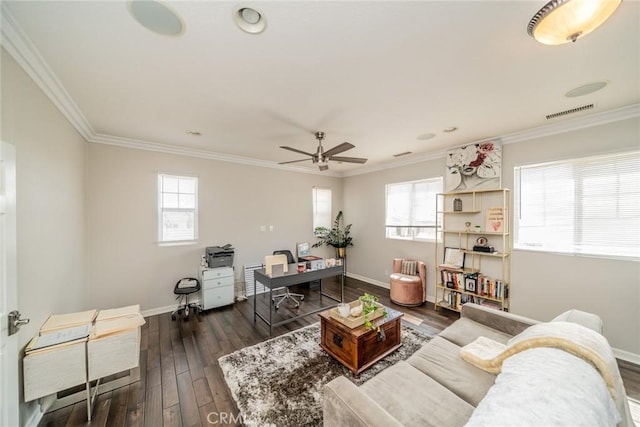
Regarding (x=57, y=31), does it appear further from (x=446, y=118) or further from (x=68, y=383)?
(x=446, y=118)

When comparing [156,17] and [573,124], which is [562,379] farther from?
[573,124]

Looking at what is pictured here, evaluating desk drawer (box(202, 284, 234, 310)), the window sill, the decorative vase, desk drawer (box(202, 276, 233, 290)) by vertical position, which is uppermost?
the window sill

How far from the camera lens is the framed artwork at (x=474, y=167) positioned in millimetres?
3314

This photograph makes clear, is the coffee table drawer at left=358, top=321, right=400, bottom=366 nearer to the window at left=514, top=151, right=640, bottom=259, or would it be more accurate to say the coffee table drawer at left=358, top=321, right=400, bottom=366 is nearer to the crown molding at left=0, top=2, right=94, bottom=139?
the window at left=514, top=151, right=640, bottom=259

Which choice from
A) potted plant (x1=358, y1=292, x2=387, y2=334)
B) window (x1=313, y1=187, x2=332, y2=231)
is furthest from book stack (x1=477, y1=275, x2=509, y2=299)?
window (x1=313, y1=187, x2=332, y2=231)

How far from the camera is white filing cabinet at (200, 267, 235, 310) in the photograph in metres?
3.62

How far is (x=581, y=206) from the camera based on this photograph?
2.75 m

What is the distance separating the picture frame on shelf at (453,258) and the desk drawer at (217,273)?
371cm

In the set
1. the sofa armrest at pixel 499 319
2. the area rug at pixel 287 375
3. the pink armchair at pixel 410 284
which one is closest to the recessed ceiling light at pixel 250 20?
the area rug at pixel 287 375

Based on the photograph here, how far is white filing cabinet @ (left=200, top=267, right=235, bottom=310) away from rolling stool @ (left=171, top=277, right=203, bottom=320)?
0.14 m

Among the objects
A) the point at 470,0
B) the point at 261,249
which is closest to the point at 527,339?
the point at 470,0

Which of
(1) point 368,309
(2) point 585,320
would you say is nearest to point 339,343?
(1) point 368,309

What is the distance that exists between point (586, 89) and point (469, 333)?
8.43 feet

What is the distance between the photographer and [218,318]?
341 centimetres
